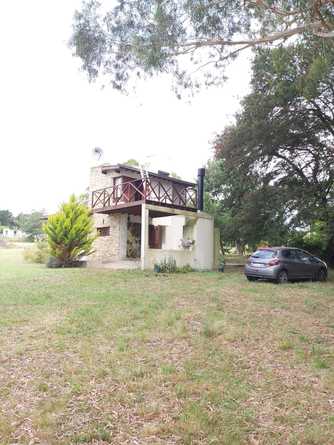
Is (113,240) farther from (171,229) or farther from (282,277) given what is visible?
(282,277)

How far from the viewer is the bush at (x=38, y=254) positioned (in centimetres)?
2094

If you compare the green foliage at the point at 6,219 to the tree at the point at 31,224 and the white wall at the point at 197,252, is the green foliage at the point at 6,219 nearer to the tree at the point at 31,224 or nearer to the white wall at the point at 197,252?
the tree at the point at 31,224

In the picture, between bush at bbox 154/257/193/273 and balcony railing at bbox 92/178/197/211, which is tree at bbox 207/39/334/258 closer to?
balcony railing at bbox 92/178/197/211

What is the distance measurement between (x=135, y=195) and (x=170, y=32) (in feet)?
39.7

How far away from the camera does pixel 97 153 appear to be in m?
22.0

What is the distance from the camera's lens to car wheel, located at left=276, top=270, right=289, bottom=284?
12.8 metres

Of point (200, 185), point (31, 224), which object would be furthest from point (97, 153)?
point (31, 224)

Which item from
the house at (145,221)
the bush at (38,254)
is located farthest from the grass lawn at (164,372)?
the bush at (38,254)

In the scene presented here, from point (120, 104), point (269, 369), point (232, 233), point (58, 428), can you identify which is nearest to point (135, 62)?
point (120, 104)

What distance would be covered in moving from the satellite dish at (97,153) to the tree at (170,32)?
12218 mm

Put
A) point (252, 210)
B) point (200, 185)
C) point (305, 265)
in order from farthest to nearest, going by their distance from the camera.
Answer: point (200, 185)
point (252, 210)
point (305, 265)

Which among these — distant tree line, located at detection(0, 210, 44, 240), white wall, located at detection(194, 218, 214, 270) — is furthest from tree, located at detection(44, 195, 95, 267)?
distant tree line, located at detection(0, 210, 44, 240)

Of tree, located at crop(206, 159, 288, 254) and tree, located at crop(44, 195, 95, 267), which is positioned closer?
tree, located at crop(44, 195, 95, 267)

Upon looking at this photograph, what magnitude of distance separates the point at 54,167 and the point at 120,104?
155 ft
